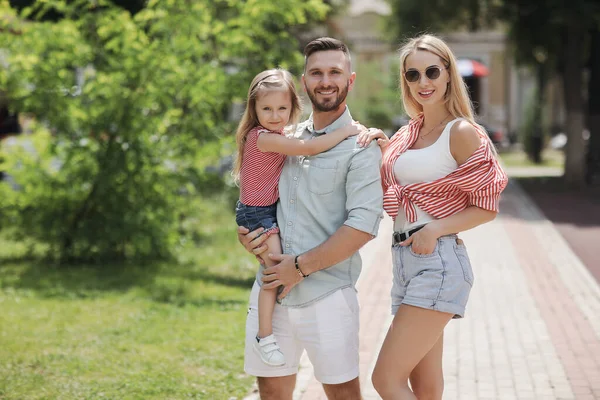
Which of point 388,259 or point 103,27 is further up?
point 103,27

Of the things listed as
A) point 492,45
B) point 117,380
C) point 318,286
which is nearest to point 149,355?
point 117,380

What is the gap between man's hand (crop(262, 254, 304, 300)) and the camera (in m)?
3.66

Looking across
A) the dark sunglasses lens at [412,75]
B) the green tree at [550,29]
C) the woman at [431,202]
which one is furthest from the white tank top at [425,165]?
the green tree at [550,29]

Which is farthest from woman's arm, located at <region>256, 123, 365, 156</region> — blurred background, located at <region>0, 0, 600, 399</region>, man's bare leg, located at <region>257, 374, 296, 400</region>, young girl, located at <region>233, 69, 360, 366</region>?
blurred background, located at <region>0, 0, 600, 399</region>

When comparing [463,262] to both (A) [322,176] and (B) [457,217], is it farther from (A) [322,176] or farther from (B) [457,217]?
(A) [322,176]

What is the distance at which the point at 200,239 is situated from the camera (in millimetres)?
13297

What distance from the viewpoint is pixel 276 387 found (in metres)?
3.82

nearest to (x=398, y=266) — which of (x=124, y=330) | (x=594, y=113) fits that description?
(x=124, y=330)

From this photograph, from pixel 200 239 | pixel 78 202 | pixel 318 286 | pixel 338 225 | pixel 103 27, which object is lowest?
pixel 200 239

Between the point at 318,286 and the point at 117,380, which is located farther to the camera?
the point at 117,380

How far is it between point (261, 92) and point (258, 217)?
552 mm

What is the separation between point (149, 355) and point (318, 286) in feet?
10.6

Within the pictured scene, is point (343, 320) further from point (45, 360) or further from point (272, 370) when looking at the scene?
point (45, 360)

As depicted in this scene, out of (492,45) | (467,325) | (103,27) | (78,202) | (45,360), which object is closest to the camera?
(45,360)
